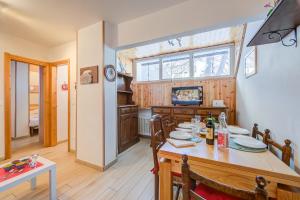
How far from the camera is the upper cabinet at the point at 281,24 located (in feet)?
2.98

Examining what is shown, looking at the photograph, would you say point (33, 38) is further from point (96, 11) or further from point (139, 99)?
point (139, 99)

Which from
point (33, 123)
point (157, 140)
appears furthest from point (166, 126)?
point (33, 123)

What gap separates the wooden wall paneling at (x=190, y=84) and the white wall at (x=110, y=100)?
1.68m

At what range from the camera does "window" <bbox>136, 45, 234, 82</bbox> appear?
136 inches

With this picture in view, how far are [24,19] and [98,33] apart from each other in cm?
120

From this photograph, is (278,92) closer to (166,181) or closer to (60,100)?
(166,181)

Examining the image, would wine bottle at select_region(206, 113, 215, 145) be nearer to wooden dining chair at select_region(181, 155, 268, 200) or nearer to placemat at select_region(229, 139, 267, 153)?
placemat at select_region(229, 139, 267, 153)

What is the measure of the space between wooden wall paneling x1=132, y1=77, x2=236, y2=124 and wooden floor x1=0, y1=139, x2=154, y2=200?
1718 mm

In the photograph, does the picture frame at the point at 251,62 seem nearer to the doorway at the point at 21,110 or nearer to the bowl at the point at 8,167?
→ the bowl at the point at 8,167

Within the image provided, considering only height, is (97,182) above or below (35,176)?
below

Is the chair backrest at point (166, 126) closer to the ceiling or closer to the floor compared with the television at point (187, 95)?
closer to the floor

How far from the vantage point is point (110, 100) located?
8.30ft

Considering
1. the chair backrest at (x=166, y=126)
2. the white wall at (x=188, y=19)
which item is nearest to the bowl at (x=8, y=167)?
the chair backrest at (x=166, y=126)

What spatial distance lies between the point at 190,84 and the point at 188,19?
1.97 m
